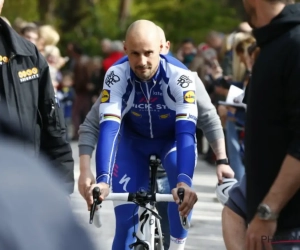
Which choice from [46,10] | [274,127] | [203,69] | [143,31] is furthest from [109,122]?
[46,10]

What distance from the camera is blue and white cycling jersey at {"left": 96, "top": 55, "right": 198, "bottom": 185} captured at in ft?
20.1

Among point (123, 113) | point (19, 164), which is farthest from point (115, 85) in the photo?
point (19, 164)

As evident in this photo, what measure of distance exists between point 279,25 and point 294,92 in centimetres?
27

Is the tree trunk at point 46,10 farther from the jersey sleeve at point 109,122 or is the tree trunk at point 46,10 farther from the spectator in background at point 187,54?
the jersey sleeve at point 109,122

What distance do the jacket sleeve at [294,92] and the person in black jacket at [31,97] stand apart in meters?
1.68

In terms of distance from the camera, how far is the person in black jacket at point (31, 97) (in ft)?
17.5

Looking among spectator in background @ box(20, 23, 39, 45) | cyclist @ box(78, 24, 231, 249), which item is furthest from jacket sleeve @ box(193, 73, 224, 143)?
spectator in background @ box(20, 23, 39, 45)

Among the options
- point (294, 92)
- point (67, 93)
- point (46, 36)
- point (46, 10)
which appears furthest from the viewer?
point (46, 10)

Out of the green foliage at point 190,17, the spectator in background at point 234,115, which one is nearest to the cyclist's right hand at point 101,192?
the spectator in background at point 234,115

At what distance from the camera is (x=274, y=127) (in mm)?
4012

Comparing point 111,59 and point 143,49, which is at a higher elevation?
point 143,49

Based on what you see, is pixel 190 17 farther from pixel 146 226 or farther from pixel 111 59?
pixel 146 226

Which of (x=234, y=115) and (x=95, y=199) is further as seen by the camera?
(x=234, y=115)

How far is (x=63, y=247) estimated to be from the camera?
2338mm
